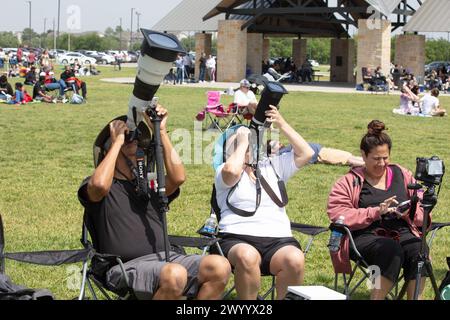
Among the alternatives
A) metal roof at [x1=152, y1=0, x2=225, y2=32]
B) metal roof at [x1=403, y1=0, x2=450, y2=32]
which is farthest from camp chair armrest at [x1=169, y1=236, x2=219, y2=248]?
metal roof at [x1=152, y1=0, x2=225, y2=32]

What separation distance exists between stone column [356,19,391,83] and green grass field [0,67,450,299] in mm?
10980

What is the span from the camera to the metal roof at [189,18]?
39.7 m

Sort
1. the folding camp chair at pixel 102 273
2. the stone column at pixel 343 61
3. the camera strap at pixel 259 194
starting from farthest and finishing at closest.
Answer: the stone column at pixel 343 61 < the camera strap at pixel 259 194 < the folding camp chair at pixel 102 273

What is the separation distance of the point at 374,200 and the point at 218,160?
3.30 ft

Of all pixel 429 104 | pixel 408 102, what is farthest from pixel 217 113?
pixel 408 102

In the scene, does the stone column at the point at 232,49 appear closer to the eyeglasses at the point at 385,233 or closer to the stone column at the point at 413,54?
the stone column at the point at 413,54

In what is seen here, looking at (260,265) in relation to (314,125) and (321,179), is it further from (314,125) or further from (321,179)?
(314,125)

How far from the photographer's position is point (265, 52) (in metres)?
47.8

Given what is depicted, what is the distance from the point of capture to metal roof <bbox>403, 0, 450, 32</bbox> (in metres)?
34.8

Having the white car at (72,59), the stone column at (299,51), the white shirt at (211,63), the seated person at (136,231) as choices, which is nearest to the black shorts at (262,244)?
the seated person at (136,231)

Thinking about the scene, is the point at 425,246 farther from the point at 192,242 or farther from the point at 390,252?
the point at 192,242

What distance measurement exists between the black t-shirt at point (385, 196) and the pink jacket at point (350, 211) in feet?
0.11

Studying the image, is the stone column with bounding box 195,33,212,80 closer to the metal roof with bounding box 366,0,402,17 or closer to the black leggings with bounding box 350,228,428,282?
the metal roof with bounding box 366,0,402,17

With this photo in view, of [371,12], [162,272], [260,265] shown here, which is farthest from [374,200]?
[371,12]
